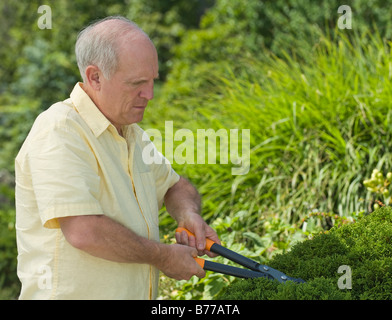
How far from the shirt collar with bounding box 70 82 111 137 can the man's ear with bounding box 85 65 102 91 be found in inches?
2.0

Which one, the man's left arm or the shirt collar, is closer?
the shirt collar

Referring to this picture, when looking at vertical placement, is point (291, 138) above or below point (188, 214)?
above

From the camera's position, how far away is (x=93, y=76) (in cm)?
207

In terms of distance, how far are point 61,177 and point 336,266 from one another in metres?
1.19

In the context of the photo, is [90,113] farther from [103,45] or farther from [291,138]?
[291,138]

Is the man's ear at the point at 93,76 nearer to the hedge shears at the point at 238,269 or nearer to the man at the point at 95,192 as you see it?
the man at the point at 95,192

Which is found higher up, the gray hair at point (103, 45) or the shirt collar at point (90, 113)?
the gray hair at point (103, 45)

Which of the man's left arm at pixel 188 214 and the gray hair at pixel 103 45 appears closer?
the gray hair at pixel 103 45

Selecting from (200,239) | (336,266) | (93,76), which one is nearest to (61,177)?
(93,76)

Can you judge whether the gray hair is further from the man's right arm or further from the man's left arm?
the man's left arm

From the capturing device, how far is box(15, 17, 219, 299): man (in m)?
1.83

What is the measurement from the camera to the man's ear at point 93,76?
2.05 metres

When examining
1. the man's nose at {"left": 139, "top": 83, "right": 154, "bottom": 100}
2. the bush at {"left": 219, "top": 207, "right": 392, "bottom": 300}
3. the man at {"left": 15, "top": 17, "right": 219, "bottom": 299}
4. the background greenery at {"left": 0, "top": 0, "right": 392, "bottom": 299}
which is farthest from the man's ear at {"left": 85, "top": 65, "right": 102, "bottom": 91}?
the background greenery at {"left": 0, "top": 0, "right": 392, "bottom": 299}

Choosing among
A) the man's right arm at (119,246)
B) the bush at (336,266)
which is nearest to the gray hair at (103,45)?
the man's right arm at (119,246)
